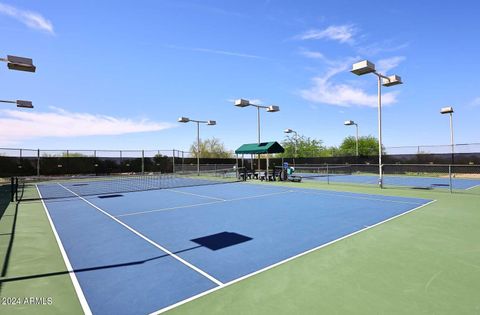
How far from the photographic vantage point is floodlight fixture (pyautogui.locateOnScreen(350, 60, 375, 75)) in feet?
46.0

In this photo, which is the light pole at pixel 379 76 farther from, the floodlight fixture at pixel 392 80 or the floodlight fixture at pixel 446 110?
the floodlight fixture at pixel 446 110

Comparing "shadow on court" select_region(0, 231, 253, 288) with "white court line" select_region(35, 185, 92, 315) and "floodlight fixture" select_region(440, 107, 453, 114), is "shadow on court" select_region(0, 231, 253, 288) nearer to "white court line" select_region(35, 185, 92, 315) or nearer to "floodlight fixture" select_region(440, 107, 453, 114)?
"white court line" select_region(35, 185, 92, 315)

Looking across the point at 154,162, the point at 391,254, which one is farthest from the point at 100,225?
the point at 154,162

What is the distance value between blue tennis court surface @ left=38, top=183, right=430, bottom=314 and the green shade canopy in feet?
36.0

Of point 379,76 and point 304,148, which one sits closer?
point 379,76

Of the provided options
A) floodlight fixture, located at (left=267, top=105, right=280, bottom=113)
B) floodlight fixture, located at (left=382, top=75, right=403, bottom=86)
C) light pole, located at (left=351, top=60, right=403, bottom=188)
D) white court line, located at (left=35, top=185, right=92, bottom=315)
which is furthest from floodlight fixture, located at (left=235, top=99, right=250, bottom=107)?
white court line, located at (left=35, top=185, right=92, bottom=315)

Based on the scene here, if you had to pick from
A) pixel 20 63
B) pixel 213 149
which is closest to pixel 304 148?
pixel 213 149

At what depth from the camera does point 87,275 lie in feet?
15.9

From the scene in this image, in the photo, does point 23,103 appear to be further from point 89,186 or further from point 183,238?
point 183,238

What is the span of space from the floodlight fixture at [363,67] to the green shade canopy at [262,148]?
10.0 meters

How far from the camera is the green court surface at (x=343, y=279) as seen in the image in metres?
3.73

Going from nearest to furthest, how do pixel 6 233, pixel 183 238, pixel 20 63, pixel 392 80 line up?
pixel 183 238 → pixel 6 233 → pixel 20 63 → pixel 392 80

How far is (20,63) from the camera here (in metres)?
10.2

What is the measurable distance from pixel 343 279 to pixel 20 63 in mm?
12811
